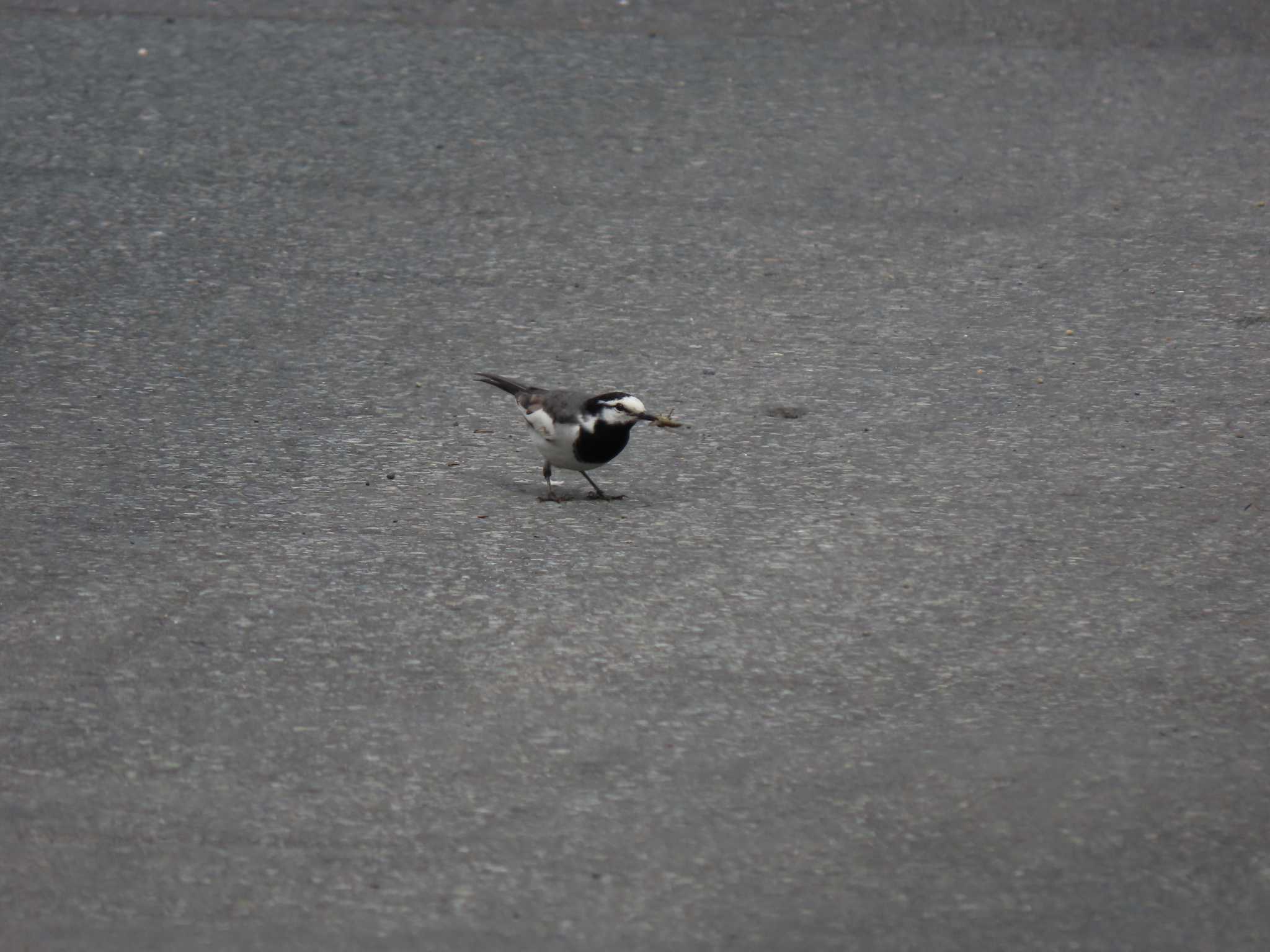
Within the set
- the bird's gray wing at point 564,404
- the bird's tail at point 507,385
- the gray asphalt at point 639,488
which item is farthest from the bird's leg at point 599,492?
the bird's tail at point 507,385

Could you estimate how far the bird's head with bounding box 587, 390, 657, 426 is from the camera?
539 centimetres

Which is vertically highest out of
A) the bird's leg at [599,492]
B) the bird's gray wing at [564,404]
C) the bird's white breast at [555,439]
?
the bird's gray wing at [564,404]

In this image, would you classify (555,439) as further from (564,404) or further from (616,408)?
(616,408)

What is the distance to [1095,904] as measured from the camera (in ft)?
11.2

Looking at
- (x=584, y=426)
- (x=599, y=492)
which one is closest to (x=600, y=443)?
(x=584, y=426)

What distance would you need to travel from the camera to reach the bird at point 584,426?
5391 millimetres

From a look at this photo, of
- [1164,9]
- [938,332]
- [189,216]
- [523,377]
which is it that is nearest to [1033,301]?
[938,332]

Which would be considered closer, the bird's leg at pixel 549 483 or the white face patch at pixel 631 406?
the white face patch at pixel 631 406

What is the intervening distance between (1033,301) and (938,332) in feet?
1.84

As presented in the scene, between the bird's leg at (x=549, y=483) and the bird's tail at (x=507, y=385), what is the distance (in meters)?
0.34

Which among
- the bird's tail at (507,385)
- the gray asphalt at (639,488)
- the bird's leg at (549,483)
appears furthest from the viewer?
the bird's tail at (507,385)

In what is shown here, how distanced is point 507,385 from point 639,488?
0.66 metres

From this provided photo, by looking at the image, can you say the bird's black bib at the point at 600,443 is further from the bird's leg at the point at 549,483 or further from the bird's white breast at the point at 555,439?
the bird's leg at the point at 549,483

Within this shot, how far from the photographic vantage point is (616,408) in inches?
213
